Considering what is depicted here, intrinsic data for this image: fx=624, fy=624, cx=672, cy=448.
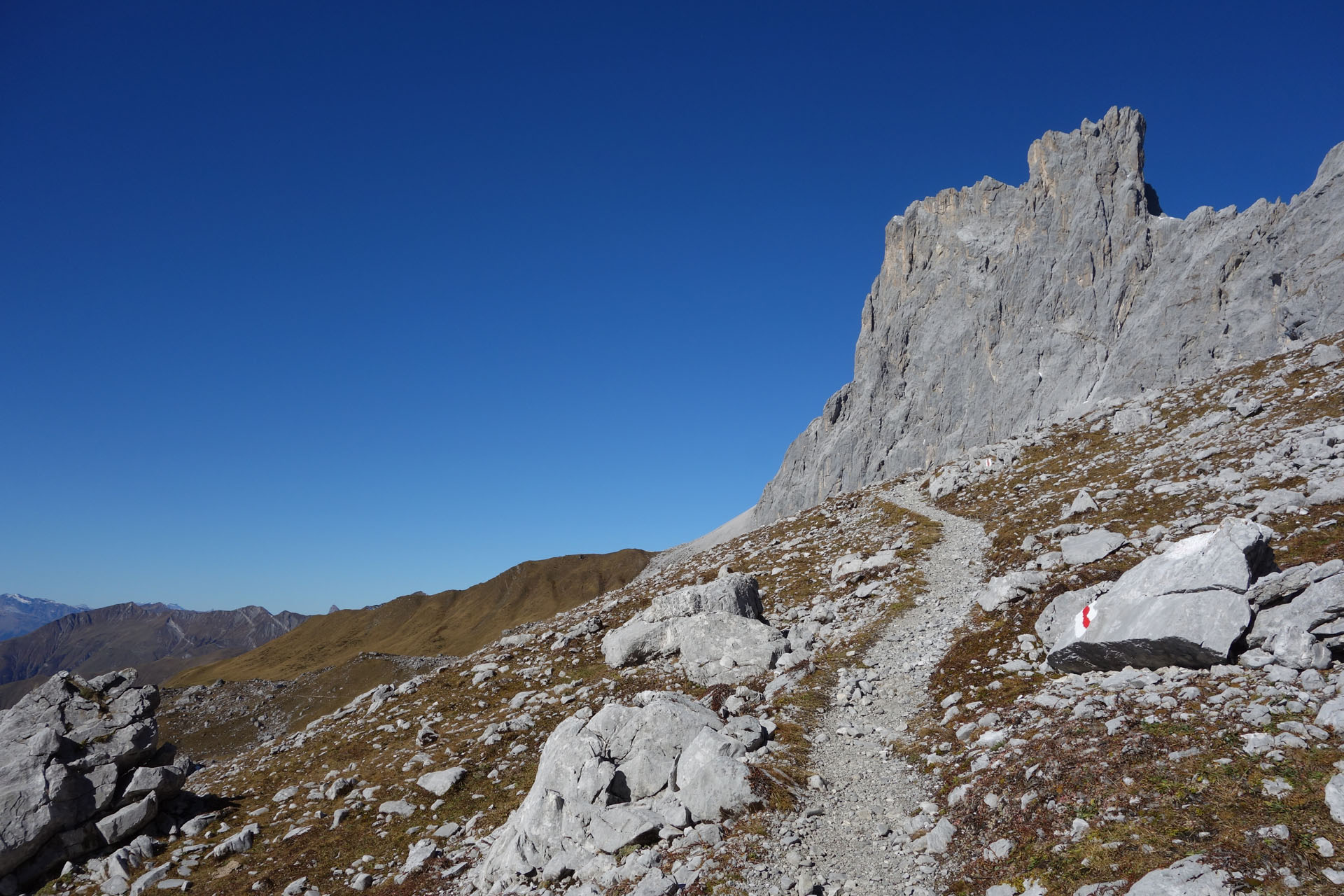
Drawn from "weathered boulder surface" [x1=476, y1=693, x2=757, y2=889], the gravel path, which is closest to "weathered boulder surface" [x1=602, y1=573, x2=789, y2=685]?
the gravel path

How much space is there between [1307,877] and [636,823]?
1000cm

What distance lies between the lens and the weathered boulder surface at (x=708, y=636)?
22.0 m

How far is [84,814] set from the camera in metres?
19.9

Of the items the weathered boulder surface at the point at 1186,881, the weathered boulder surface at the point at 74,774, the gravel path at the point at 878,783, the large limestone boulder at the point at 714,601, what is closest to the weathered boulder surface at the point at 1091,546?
the gravel path at the point at 878,783

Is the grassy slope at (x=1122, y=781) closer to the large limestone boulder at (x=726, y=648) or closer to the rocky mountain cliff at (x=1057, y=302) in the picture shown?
the large limestone boulder at (x=726, y=648)

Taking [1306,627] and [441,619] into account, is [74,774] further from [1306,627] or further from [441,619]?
[441,619]

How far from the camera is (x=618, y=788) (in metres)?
13.9

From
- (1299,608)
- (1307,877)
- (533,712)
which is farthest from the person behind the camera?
(533,712)

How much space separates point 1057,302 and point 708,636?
159222 millimetres

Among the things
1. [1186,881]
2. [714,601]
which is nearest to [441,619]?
[714,601]

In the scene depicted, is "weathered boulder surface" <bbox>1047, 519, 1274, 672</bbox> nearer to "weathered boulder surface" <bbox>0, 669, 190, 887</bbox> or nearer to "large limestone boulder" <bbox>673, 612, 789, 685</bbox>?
"large limestone boulder" <bbox>673, 612, 789, 685</bbox>

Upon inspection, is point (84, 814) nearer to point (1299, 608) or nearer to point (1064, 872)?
point (1064, 872)

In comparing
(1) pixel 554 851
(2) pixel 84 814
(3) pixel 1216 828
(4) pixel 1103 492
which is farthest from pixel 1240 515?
(2) pixel 84 814

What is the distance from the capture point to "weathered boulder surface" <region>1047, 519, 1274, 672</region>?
1227cm
